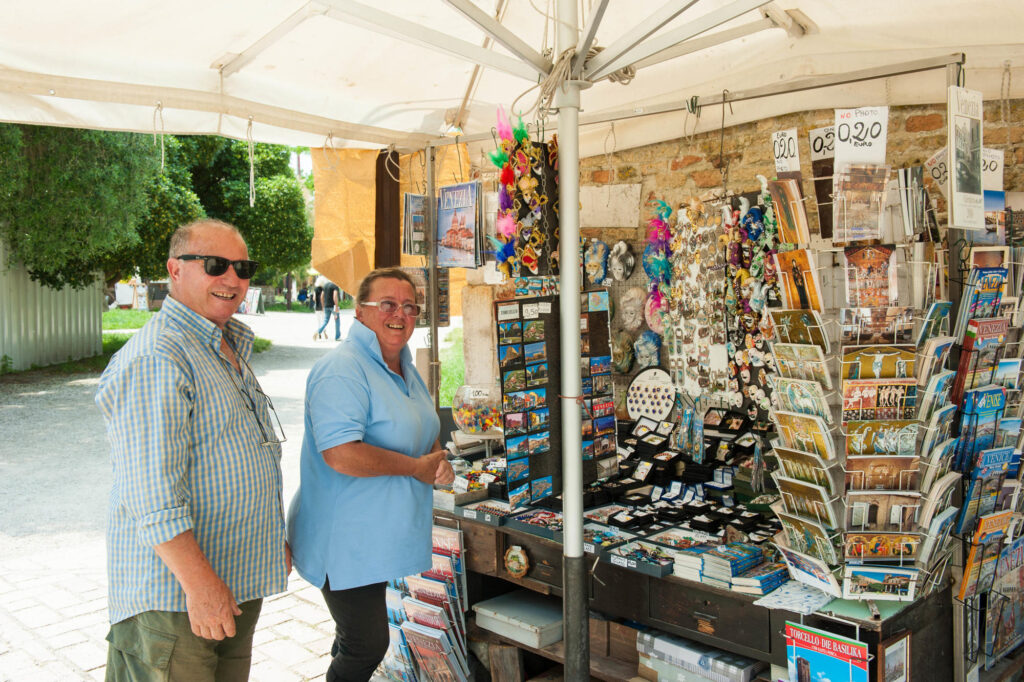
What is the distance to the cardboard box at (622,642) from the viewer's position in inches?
112

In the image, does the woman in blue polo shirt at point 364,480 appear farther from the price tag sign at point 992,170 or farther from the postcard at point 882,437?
the price tag sign at point 992,170

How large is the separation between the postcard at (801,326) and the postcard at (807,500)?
1.34 feet

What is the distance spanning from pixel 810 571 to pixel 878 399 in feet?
1.89

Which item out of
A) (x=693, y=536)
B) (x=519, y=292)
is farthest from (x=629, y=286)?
(x=693, y=536)

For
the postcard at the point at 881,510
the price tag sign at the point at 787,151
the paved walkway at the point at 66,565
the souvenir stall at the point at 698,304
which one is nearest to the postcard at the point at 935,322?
the souvenir stall at the point at 698,304

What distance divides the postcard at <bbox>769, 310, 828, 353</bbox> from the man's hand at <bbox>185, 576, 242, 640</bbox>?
1.70 meters

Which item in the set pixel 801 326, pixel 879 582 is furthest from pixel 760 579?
pixel 801 326

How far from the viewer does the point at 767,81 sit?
2.98 m

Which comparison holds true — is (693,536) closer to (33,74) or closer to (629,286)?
(629,286)

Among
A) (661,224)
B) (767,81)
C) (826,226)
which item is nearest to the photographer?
(826,226)

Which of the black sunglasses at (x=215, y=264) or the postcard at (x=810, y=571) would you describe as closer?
the black sunglasses at (x=215, y=264)

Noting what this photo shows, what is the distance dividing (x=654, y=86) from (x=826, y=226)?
1298 mm

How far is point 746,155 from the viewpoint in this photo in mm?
3617

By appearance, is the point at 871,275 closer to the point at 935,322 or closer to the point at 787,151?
the point at 935,322
